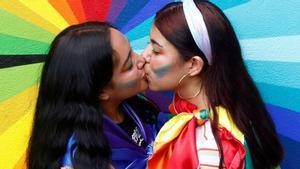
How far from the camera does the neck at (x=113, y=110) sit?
1679 millimetres

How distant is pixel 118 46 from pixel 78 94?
0.21m

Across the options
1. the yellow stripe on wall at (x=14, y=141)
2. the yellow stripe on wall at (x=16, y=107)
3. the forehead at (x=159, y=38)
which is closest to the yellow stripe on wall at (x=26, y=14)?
the yellow stripe on wall at (x=16, y=107)

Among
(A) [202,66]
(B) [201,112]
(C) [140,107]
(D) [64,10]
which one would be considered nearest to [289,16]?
(A) [202,66]

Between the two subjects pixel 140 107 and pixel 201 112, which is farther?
pixel 140 107

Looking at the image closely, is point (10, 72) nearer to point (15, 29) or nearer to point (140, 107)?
point (15, 29)

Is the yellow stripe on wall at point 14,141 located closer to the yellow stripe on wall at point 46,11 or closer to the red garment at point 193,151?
the yellow stripe on wall at point 46,11

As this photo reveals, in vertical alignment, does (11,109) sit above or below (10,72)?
below

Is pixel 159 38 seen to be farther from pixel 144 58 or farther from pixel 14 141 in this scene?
pixel 14 141

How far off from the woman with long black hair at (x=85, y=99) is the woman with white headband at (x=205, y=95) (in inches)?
4.2

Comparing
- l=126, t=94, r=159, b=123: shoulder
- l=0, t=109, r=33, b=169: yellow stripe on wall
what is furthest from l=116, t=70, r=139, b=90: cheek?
l=0, t=109, r=33, b=169: yellow stripe on wall

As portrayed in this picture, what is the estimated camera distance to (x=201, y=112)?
1518 millimetres

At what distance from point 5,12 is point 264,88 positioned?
3.49 ft

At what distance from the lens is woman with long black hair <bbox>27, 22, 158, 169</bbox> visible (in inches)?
59.3

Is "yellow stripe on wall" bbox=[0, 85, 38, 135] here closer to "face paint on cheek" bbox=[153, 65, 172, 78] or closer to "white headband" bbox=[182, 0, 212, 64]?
"face paint on cheek" bbox=[153, 65, 172, 78]
